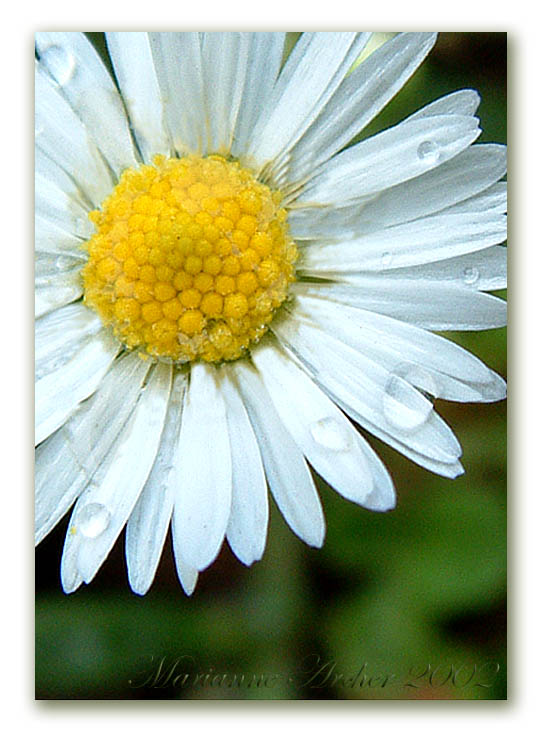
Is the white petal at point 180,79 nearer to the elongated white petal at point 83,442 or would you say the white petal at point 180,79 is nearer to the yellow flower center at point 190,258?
the yellow flower center at point 190,258

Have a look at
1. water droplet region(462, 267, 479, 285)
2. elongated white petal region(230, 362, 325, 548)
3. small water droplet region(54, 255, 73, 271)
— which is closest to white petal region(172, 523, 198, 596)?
elongated white petal region(230, 362, 325, 548)

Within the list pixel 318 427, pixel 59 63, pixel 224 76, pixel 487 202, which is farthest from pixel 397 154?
pixel 59 63

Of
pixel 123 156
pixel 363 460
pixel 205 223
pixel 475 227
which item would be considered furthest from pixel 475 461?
pixel 123 156

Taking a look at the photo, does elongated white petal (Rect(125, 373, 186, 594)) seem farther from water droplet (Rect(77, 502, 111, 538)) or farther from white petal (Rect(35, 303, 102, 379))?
white petal (Rect(35, 303, 102, 379))

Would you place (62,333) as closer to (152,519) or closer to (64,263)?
(64,263)

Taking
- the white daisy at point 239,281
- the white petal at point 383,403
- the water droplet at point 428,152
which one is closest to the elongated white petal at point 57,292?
the white daisy at point 239,281

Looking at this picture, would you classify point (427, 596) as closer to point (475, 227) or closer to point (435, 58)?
point (475, 227)
